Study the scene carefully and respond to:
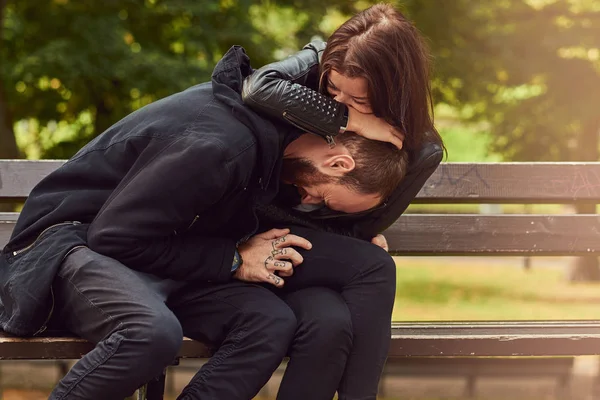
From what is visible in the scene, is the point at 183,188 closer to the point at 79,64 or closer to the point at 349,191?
the point at 349,191

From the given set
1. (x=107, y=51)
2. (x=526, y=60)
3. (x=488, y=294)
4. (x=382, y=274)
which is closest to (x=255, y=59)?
(x=107, y=51)

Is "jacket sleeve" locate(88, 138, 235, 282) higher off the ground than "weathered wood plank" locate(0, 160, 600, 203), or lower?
higher

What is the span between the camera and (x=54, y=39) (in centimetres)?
1004

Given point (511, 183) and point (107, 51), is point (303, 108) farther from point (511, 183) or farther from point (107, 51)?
point (107, 51)

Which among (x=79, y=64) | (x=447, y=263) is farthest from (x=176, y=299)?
(x=447, y=263)

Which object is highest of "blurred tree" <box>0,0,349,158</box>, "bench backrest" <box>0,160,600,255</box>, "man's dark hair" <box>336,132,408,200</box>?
"man's dark hair" <box>336,132,408,200</box>

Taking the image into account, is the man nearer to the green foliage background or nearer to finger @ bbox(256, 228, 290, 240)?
finger @ bbox(256, 228, 290, 240)

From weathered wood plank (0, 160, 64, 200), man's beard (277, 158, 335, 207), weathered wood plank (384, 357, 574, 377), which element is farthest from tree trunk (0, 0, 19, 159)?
man's beard (277, 158, 335, 207)

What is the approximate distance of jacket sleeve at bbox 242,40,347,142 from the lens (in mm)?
2750

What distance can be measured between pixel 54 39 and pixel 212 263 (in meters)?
7.82

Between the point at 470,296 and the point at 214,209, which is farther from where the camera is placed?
the point at 470,296

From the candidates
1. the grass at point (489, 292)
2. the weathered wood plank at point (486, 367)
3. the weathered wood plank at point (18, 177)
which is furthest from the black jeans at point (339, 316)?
the grass at point (489, 292)

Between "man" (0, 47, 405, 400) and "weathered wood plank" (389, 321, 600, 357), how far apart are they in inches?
14.0

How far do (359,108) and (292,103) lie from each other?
0.25 metres
